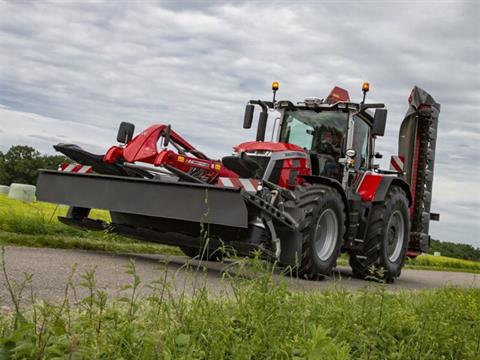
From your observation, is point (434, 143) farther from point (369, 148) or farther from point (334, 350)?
point (334, 350)

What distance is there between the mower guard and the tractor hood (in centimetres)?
201

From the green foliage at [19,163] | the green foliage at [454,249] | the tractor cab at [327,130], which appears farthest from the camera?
the green foliage at [19,163]

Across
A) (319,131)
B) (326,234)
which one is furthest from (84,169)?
(319,131)

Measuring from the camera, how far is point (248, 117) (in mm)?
10211

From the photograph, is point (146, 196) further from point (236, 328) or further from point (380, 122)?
point (236, 328)

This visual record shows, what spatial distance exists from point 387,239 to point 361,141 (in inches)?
64.1

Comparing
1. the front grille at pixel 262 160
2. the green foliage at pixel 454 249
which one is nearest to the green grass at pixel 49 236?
the front grille at pixel 262 160

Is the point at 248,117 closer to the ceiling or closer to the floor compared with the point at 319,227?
closer to the ceiling

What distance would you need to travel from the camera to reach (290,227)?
7.79 m

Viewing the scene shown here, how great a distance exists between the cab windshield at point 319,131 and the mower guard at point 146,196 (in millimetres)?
2895

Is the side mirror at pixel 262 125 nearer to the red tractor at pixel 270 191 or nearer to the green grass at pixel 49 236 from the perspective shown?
the red tractor at pixel 270 191

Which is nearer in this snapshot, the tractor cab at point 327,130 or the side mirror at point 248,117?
the tractor cab at point 327,130

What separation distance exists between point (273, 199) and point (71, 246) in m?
3.08

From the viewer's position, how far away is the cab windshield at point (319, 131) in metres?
9.81
